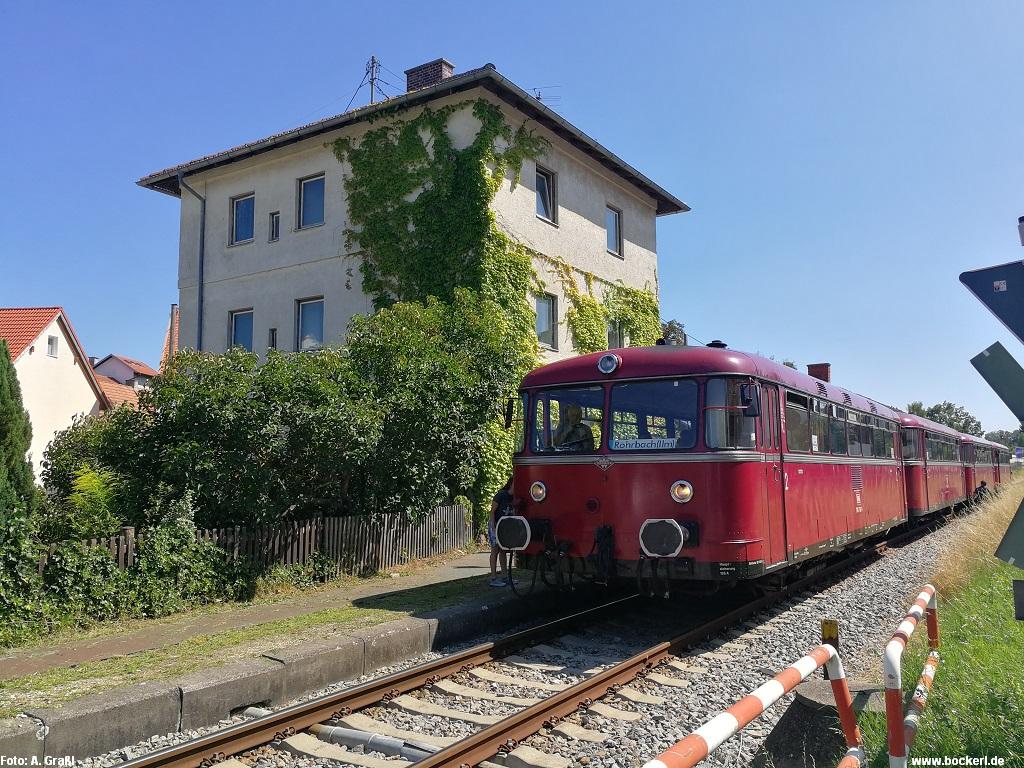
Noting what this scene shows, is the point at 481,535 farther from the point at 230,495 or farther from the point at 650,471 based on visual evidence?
the point at 650,471

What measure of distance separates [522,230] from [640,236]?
6.36 m

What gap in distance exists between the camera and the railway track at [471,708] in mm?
5184

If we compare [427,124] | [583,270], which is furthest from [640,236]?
[427,124]

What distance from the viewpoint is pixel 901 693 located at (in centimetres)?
408

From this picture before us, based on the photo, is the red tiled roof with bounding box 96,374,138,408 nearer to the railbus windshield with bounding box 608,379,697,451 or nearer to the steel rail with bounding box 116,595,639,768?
the railbus windshield with bounding box 608,379,697,451

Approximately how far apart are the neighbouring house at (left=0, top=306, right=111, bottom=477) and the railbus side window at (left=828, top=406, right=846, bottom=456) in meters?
25.7

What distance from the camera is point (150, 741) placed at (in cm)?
557

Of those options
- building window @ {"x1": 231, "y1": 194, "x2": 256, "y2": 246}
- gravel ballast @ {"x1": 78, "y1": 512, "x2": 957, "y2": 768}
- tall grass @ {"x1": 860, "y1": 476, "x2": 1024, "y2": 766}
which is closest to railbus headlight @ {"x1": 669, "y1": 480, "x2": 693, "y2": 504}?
gravel ballast @ {"x1": 78, "y1": 512, "x2": 957, "y2": 768}

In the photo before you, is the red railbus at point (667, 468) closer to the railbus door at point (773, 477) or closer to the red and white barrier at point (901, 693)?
the railbus door at point (773, 477)

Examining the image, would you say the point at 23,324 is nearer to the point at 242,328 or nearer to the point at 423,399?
the point at 242,328

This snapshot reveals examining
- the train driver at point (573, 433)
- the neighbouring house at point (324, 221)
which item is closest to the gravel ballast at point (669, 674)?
the train driver at point (573, 433)

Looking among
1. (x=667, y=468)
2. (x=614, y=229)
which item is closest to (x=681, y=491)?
(x=667, y=468)

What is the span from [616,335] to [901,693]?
1889cm

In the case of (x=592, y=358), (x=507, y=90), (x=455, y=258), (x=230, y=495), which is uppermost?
(x=507, y=90)
